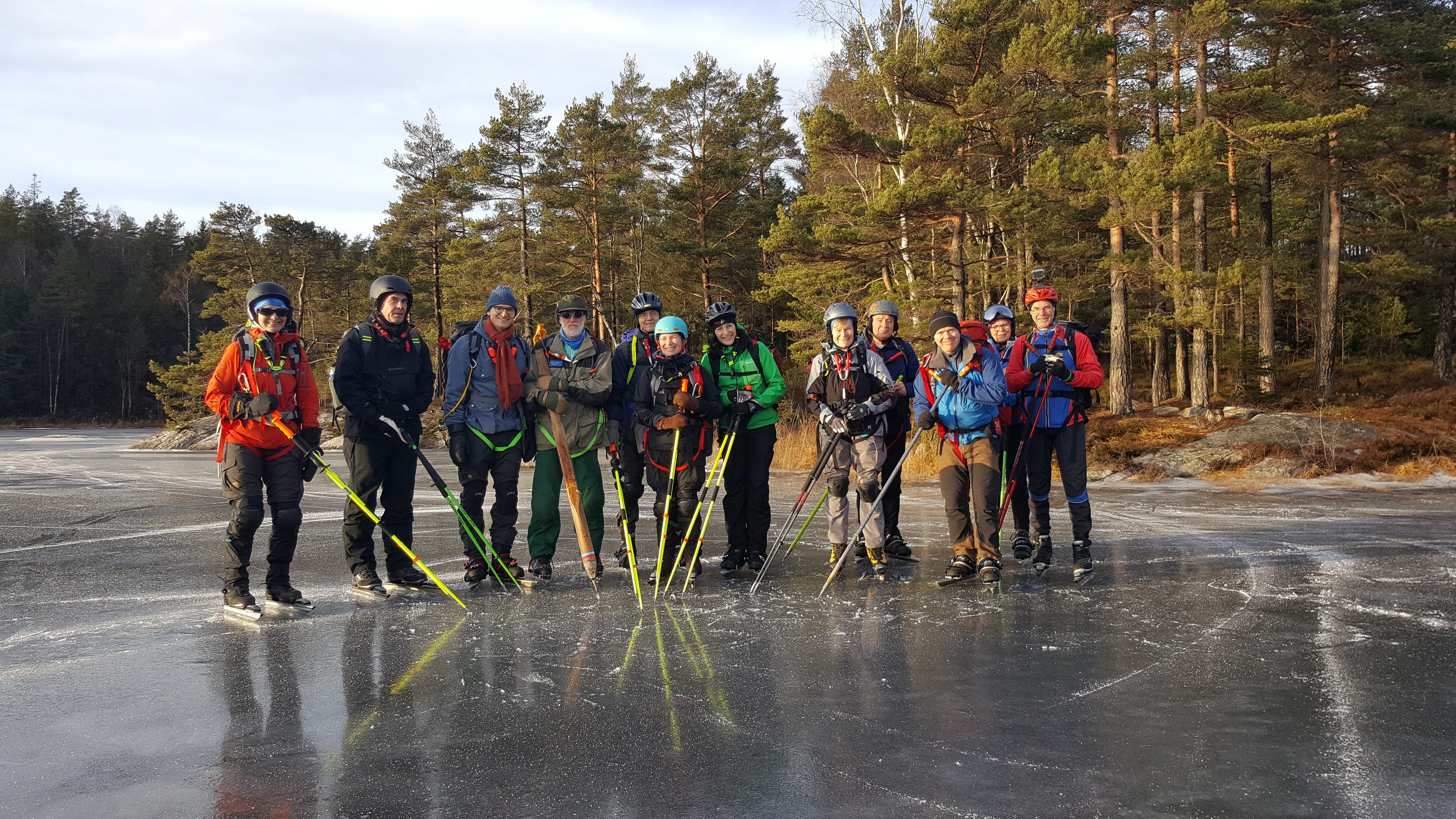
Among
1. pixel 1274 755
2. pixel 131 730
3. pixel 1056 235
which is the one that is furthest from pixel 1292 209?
pixel 131 730

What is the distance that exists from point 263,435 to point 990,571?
17.5 ft

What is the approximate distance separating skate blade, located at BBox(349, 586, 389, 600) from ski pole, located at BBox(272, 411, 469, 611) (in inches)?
12.4

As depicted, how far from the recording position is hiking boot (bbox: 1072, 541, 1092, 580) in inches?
279

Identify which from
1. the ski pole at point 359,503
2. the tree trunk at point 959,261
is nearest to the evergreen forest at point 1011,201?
the tree trunk at point 959,261

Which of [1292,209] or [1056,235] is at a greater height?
[1292,209]

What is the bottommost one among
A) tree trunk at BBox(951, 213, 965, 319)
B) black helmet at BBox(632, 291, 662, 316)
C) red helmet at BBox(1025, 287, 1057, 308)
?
red helmet at BBox(1025, 287, 1057, 308)

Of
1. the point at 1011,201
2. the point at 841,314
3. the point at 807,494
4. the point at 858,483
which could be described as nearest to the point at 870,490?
the point at 858,483

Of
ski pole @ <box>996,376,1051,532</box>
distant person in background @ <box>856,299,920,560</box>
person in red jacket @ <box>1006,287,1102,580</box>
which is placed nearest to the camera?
ski pole @ <box>996,376,1051,532</box>

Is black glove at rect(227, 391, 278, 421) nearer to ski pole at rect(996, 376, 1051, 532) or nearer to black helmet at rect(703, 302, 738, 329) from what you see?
black helmet at rect(703, 302, 738, 329)

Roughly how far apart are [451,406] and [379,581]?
1463mm

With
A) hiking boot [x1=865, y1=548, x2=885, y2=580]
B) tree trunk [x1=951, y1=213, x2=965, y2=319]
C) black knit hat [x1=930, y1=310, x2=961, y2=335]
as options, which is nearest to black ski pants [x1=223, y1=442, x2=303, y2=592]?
hiking boot [x1=865, y1=548, x2=885, y2=580]

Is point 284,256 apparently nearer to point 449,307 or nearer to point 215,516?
point 449,307

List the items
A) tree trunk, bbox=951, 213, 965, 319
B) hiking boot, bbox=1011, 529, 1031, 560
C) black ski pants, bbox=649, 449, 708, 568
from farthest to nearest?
tree trunk, bbox=951, 213, 965, 319, hiking boot, bbox=1011, 529, 1031, 560, black ski pants, bbox=649, 449, 708, 568

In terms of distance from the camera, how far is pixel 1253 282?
34.0m
